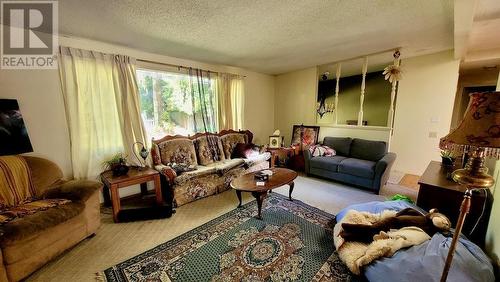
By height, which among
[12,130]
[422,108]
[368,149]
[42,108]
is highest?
[422,108]

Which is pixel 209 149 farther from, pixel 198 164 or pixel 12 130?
pixel 12 130

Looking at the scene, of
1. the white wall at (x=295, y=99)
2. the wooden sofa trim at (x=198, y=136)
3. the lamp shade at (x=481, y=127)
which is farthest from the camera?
the white wall at (x=295, y=99)

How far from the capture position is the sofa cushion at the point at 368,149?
350 cm

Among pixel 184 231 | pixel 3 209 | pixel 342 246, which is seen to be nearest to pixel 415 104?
pixel 342 246

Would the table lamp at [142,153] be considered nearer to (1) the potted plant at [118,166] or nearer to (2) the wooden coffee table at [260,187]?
(1) the potted plant at [118,166]

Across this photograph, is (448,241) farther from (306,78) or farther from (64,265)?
(306,78)

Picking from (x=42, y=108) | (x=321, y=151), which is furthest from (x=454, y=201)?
(x=42, y=108)

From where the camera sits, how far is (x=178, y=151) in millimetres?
3307

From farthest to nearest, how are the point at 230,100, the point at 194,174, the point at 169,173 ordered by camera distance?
the point at 230,100
the point at 194,174
the point at 169,173

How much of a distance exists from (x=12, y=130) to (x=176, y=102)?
2050 mm

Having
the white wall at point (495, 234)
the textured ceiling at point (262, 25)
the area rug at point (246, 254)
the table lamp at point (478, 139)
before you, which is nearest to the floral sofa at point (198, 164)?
the area rug at point (246, 254)

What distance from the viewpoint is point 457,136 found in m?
0.93

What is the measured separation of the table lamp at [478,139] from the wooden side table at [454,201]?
4.34 feet

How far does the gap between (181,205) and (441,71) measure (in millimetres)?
4937
